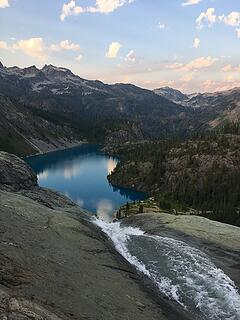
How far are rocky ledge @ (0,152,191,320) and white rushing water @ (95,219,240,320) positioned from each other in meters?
3.32

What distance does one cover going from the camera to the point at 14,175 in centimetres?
7656

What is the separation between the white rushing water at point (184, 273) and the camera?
45.9 metres

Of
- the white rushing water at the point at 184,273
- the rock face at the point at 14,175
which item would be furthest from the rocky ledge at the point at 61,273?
the rock face at the point at 14,175

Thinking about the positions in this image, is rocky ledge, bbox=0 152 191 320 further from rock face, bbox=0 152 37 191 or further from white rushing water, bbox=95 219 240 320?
rock face, bbox=0 152 37 191

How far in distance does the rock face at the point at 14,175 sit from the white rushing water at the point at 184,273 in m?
19.0

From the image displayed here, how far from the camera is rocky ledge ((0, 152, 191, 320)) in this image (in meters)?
32.4

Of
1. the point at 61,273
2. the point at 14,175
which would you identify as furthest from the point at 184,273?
the point at 14,175

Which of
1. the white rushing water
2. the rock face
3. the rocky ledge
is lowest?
the white rushing water

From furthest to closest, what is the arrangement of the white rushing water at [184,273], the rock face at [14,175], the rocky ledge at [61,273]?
the rock face at [14,175] → the white rushing water at [184,273] → the rocky ledge at [61,273]

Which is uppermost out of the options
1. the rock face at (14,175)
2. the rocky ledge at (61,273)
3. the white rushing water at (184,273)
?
the rock face at (14,175)

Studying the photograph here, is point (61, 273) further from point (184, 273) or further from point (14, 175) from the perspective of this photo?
point (14, 175)

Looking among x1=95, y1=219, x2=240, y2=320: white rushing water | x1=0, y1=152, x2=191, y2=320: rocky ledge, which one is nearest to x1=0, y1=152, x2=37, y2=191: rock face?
x1=0, y1=152, x2=191, y2=320: rocky ledge

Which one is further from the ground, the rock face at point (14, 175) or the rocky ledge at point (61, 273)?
the rock face at point (14, 175)

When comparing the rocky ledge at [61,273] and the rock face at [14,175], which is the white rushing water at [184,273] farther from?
the rock face at [14,175]
